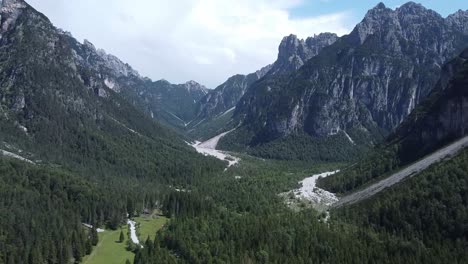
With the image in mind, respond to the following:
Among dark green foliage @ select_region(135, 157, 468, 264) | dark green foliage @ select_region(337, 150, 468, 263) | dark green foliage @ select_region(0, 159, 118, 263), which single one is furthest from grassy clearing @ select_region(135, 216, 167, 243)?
dark green foliage @ select_region(337, 150, 468, 263)

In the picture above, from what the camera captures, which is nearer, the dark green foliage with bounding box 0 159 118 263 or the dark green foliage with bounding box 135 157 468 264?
the dark green foliage with bounding box 135 157 468 264

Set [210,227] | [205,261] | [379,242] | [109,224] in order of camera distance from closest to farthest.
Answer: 1. [205,261]
2. [379,242]
3. [210,227]
4. [109,224]

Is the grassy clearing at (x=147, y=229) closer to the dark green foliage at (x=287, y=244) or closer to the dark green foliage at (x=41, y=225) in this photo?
the dark green foliage at (x=287, y=244)

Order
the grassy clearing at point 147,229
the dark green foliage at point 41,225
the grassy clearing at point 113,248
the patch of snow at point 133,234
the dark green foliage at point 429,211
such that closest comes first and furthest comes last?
the dark green foliage at point 41,225
the dark green foliage at point 429,211
the grassy clearing at point 113,248
the patch of snow at point 133,234
the grassy clearing at point 147,229

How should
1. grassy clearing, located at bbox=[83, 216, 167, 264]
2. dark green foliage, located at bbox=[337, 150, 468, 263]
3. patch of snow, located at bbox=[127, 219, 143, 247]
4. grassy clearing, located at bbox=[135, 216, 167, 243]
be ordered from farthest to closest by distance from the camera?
grassy clearing, located at bbox=[135, 216, 167, 243], patch of snow, located at bbox=[127, 219, 143, 247], grassy clearing, located at bbox=[83, 216, 167, 264], dark green foliage, located at bbox=[337, 150, 468, 263]

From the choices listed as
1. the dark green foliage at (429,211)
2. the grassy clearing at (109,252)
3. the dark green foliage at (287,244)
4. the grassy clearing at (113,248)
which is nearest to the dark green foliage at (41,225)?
the grassy clearing at (109,252)

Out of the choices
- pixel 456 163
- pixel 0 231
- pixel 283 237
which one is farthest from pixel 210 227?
pixel 456 163

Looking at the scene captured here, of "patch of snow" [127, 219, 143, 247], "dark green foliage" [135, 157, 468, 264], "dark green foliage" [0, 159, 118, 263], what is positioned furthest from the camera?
"patch of snow" [127, 219, 143, 247]

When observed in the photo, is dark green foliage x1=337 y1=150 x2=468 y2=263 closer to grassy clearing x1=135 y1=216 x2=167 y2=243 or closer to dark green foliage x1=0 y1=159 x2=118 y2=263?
grassy clearing x1=135 y1=216 x2=167 y2=243

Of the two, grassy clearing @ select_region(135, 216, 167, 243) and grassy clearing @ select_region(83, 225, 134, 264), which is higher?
grassy clearing @ select_region(135, 216, 167, 243)

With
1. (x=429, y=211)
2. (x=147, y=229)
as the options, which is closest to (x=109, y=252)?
(x=147, y=229)

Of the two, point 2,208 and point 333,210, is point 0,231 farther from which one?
point 333,210
